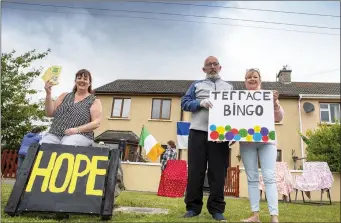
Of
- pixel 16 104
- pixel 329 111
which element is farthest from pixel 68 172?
pixel 329 111

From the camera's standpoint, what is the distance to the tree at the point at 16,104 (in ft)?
54.8

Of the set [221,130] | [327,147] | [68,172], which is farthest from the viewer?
[327,147]

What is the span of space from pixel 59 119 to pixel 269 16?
11.6 m

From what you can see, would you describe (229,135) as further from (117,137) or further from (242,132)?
(117,137)

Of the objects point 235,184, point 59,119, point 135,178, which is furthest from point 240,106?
point 135,178

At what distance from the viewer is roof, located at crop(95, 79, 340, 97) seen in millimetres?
20688

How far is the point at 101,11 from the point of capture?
397 inches

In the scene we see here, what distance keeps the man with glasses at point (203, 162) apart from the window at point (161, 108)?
1690 centimetres

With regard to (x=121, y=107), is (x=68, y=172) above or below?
below

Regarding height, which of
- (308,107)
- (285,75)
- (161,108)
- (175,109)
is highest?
(285,75)

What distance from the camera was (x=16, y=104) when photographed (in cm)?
1698

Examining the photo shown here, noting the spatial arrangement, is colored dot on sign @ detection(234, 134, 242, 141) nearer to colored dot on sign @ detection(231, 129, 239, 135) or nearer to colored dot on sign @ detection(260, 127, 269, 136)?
colored dot on sign @ detection(231, 129, 239, 135)

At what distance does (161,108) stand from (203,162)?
1747cm

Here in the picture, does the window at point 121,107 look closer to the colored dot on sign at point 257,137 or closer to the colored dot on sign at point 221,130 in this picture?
the colored dot on sign at point 221,130
